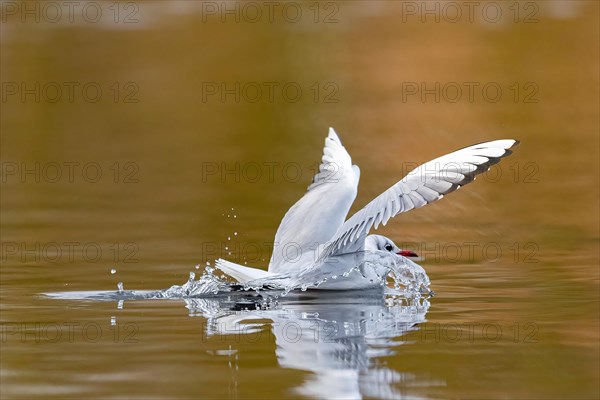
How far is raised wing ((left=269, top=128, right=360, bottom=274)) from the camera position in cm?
988

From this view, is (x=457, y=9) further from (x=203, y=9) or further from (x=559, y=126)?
(x=559, y=126)

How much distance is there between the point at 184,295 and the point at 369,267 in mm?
1374

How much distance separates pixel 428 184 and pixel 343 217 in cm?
143

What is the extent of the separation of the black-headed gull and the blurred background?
2.14 feet

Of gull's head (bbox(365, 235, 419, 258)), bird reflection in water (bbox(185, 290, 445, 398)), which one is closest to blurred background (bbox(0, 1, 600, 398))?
bird reflection in water (bbox(185, 290, 445, 398))

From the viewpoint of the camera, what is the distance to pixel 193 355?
7.02 meters

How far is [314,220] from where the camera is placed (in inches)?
400

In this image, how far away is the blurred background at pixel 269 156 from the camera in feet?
23.2

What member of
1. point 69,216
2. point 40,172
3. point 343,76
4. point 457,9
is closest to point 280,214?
point 69,216

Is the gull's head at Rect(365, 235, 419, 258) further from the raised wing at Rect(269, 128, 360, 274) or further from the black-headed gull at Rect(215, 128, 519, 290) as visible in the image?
the raised wing at Rect(269, 128, 360, 274)

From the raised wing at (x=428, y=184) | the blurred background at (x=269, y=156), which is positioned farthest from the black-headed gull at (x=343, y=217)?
the blurred background at (x=269, y=156)

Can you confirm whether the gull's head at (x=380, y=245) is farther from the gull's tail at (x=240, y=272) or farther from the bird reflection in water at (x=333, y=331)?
the gull's tail at (x=240, y=272)

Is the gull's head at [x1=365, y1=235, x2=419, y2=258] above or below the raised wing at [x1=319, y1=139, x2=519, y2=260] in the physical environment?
below

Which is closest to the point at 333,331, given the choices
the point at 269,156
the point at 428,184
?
the point at 428,184
